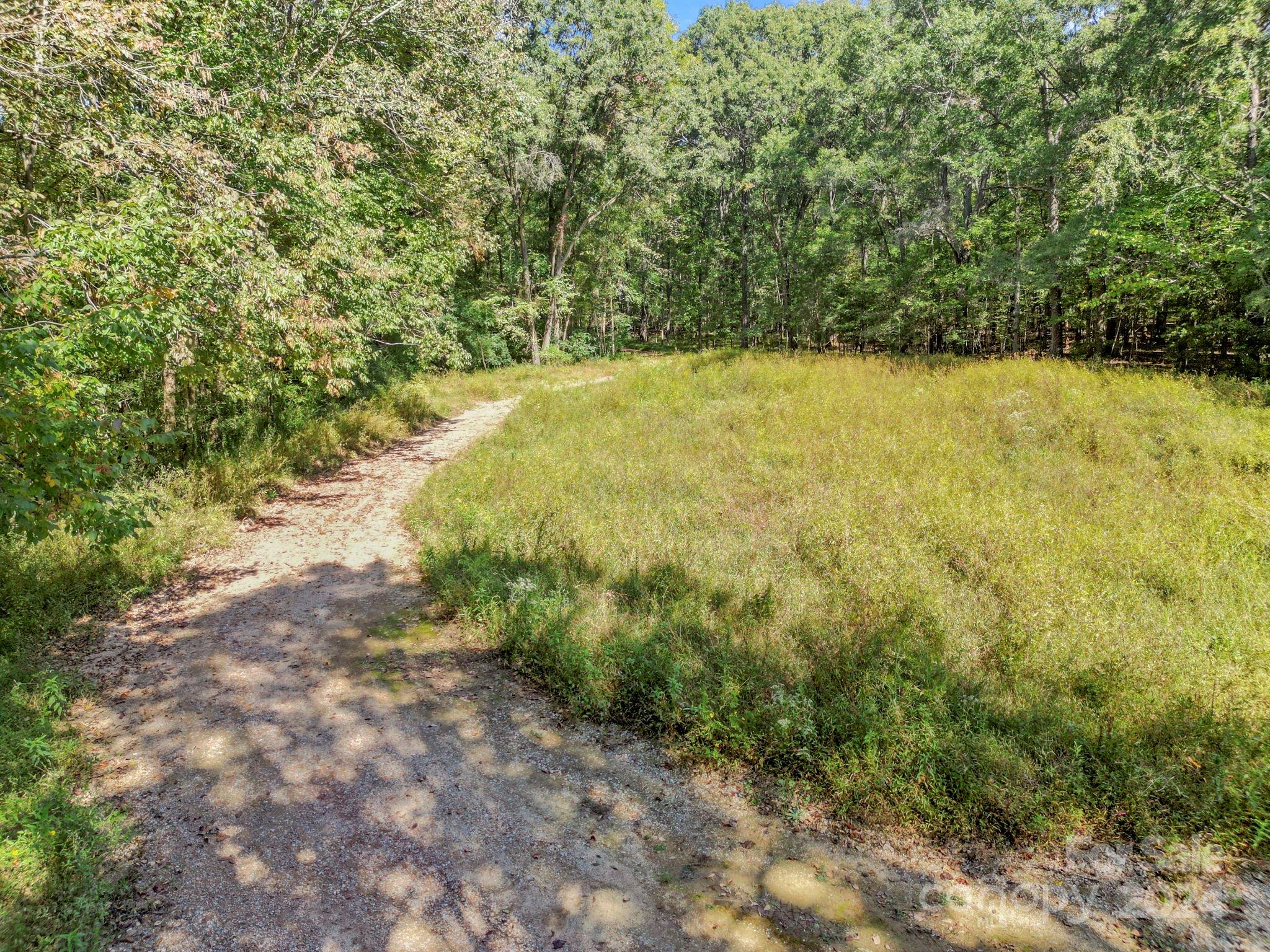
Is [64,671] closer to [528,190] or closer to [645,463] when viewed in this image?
[645,463]

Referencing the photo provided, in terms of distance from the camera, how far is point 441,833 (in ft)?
11.1

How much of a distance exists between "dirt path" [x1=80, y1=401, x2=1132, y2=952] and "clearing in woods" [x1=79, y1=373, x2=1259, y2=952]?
0.04ft

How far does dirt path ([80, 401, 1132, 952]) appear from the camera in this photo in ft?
9.25

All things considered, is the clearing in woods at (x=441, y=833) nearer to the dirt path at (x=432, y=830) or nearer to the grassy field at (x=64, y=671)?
the dirt path at (x=432, y=830)

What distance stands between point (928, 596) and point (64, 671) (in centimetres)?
753

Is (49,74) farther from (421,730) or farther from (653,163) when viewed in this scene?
(653,163)

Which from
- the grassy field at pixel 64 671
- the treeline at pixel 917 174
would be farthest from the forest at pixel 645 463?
the treeline at pixel 917 174

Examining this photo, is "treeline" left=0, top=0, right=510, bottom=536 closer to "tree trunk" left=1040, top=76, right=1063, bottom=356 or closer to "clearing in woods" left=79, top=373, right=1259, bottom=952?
"clearing in woods" left=79, top=373, right=1259, bottom=952

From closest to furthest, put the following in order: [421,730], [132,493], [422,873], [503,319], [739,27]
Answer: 1. [422,873]
2. [421,730]
3. [132,493]
4. [503,319]
5. [739,27]

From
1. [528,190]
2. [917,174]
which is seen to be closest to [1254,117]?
[917,174]

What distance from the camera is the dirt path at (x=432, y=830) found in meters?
2.82

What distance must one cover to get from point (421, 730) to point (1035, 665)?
4716mm

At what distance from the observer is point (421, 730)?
14.2ft

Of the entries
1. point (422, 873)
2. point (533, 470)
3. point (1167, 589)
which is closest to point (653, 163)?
point (533, 470)
